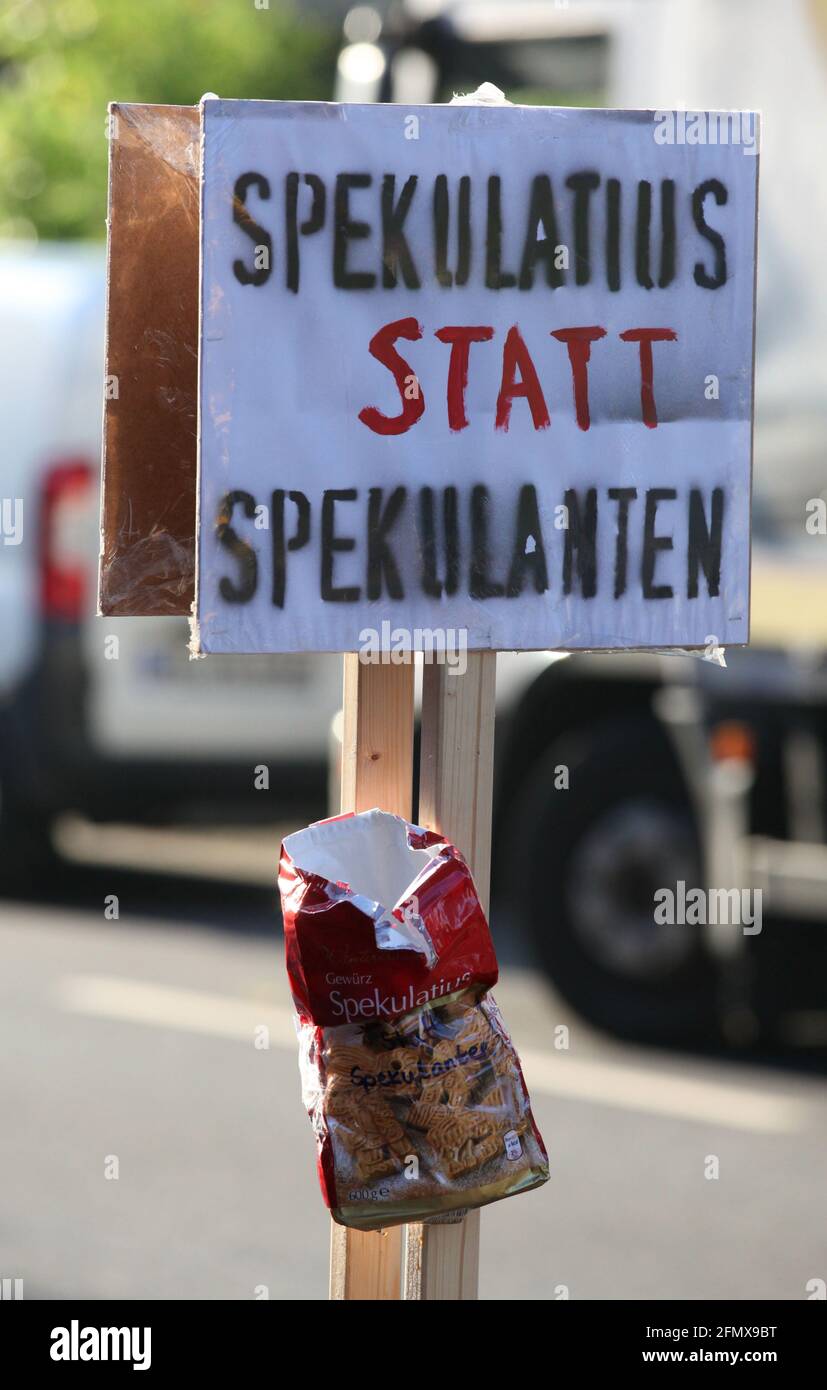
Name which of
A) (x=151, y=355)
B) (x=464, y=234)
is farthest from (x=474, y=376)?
(x=151, y=355)

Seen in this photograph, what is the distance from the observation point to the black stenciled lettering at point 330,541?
2139mm

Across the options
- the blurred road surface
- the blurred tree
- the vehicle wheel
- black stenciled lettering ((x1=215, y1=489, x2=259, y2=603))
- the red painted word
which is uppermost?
the blurred tree

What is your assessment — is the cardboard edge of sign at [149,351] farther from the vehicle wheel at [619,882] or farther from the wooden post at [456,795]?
the vehicle wheel at [619,882]

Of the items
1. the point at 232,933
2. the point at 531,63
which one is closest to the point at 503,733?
the point at 232,933

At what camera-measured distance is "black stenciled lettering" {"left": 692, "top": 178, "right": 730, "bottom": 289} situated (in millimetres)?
2234

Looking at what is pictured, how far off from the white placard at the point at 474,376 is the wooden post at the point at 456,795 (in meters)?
0.11

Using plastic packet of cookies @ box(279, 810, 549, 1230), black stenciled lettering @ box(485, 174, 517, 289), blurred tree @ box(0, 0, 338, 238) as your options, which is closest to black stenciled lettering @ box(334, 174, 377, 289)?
black stenciled lettering @ box(485, 174, 517, 289)

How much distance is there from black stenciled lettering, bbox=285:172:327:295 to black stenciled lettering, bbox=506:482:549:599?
0.34 meters

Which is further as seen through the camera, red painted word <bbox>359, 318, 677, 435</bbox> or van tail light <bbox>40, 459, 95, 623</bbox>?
van tail light <bbox>40, 459, 95, 623</bbox>

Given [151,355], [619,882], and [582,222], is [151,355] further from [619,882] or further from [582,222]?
[619,882]

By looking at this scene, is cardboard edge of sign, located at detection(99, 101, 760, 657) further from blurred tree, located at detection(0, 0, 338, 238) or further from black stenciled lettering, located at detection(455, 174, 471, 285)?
blurred tree, located at detection(0, 0, 338, 238)

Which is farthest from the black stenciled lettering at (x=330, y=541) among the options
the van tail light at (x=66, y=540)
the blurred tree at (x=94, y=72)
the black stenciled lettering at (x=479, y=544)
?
the blurred tree at (x=94, y=72)

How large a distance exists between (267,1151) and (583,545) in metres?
3.13
